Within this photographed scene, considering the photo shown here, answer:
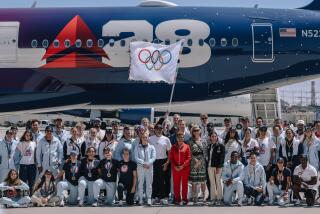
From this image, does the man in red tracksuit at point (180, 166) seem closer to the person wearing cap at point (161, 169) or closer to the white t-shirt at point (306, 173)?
the person wearing cap at point (161, 169)

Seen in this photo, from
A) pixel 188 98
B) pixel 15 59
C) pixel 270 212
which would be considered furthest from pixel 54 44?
pixel 270 212

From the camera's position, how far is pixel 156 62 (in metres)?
17.3

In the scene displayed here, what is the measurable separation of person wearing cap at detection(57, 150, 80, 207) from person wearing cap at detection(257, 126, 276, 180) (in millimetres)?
4140

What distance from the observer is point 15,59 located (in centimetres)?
1828

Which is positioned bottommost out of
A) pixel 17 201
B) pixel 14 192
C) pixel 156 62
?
pixel 17 201

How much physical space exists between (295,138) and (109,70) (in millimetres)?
6849

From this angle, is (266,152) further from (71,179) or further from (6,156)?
(6,156)

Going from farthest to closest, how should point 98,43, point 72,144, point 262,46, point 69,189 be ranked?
point 98,43 → point 262,46 → point 72,144 → point 69,189

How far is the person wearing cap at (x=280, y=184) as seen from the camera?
39.9 ft

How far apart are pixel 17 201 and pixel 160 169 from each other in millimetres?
3170

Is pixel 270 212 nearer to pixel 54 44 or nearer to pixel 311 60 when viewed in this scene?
pixel 311 60

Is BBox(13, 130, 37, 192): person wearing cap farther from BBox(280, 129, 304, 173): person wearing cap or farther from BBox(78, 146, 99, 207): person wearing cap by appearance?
BBox(280, 129, 304, 173): person wearing cap

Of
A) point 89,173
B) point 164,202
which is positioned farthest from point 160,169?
point 89,173

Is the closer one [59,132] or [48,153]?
[48,153]
